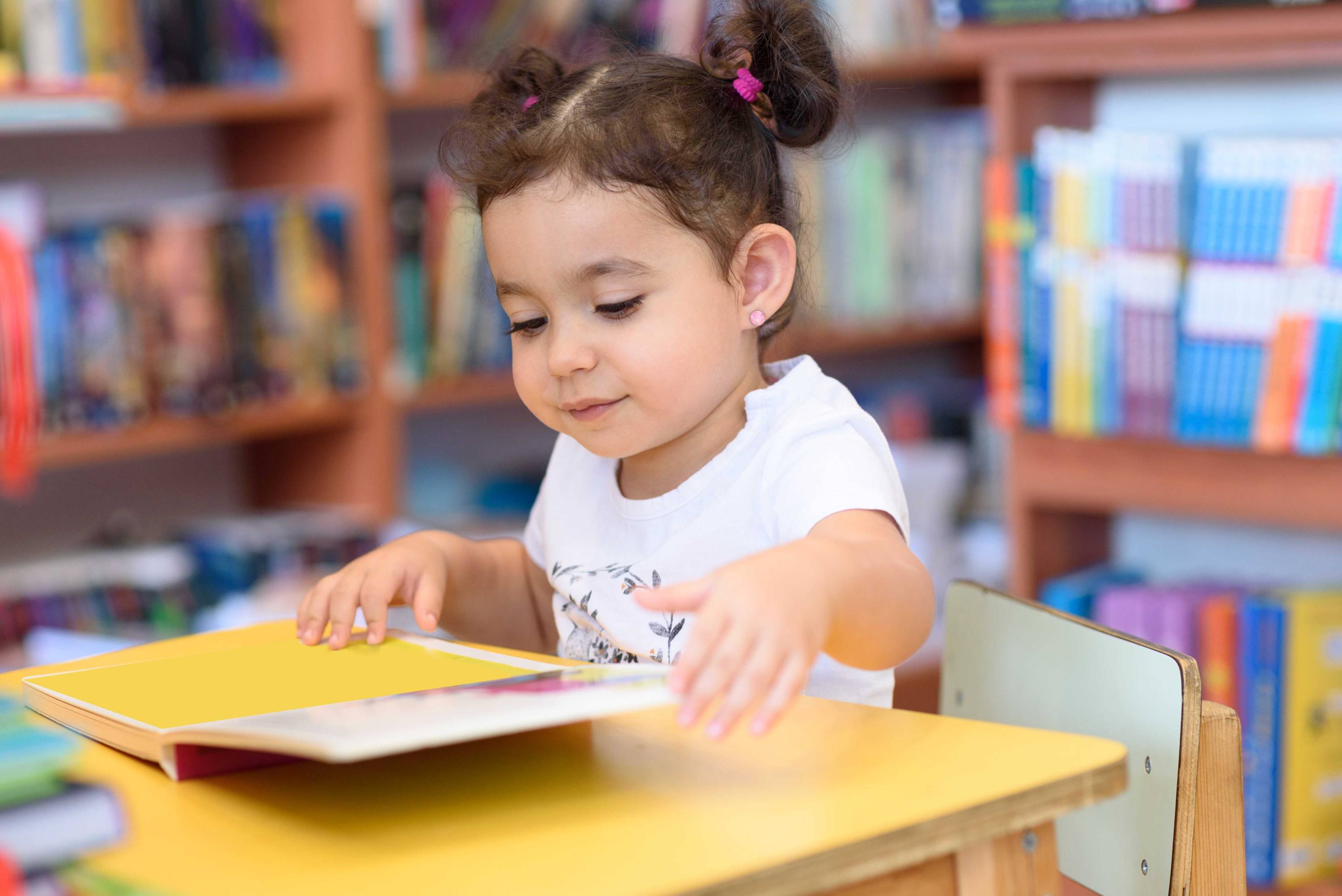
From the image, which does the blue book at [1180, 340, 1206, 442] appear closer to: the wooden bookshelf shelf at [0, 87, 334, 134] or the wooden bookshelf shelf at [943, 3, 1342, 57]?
the wooden bookshelf shelf at [943, 3, 1342, 57]

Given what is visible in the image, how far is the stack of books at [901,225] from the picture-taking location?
9.58 feet

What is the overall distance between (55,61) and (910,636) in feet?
5.42

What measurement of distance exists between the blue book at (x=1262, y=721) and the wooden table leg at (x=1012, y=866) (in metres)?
1.37

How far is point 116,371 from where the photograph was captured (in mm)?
2082

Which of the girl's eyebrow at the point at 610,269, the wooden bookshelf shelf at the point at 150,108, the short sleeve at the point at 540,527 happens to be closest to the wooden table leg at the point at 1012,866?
the girl's eyebrow at the point at 610,269

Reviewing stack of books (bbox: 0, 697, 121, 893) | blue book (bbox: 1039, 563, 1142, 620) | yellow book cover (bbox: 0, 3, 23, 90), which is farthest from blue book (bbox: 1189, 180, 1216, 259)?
stack of books (bbox: 0, 697, 121, 893)

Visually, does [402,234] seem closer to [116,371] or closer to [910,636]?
[116,371]

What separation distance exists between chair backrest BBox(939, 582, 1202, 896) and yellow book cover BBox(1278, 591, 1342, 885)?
1.02 metres

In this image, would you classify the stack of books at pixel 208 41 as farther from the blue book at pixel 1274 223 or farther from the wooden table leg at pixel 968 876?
the wooden table leg at pixel 968 876

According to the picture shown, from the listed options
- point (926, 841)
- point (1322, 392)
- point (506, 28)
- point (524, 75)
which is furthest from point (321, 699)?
point (506, 28)

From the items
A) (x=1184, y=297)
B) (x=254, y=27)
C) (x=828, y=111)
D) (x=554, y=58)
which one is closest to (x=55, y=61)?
(x=254, y=27)

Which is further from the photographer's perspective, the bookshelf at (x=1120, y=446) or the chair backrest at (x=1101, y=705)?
the bookshelf at (x=1120, y=446)

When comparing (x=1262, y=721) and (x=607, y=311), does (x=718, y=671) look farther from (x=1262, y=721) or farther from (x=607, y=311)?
(x=1262, y=721)

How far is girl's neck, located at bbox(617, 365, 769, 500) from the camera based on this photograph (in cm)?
104
